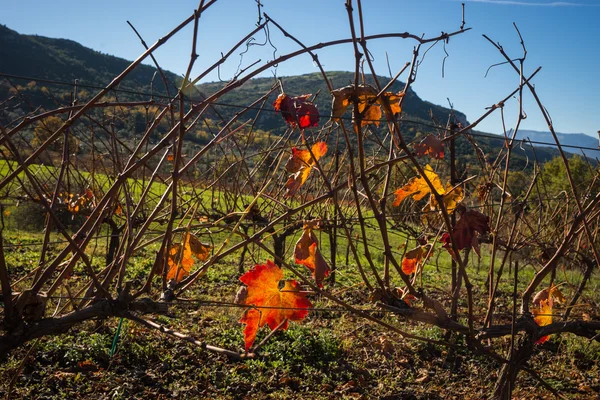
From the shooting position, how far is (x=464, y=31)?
4.19ft

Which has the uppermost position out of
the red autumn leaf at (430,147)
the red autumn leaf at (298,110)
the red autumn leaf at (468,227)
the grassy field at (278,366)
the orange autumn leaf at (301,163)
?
the red autumn leaf at (298,110)

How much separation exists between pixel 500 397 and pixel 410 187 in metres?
0.85

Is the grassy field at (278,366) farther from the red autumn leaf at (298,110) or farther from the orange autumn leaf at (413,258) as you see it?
the red autumn leaf at (298,110)

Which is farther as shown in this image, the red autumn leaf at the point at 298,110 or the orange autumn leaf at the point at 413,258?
the orange autumn leaf at the point at 413,258

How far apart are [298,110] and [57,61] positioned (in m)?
60.7

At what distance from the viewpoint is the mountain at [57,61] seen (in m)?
48.0

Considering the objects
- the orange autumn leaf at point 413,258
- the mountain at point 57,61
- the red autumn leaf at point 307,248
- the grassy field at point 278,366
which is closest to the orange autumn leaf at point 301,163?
the red autumn leaf at point 307,248

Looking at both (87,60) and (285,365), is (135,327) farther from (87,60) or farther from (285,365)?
(87,60)

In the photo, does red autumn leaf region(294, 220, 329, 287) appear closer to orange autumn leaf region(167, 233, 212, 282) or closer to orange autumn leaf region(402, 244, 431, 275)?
orange autumn leaf region(167, 233, 212, 282)

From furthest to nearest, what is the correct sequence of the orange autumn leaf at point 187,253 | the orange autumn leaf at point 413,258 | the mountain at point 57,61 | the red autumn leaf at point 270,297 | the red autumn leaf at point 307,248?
the mountain at point 57,61 < the orange autumn leaf at point 413,258 < the orange autumn leaf at point 187,253 < the red autumn leaf at point 307,248 < the red autumn leaf at point 270,297

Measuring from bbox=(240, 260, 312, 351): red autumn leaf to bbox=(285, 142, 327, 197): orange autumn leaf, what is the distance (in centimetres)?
35

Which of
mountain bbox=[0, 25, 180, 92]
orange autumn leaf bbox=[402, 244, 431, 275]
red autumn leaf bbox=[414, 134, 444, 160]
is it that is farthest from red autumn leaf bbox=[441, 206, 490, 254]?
mountain bbox=[0, 25, 180, 92]

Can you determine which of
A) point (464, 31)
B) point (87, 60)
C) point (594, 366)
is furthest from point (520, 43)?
point (87, 60)

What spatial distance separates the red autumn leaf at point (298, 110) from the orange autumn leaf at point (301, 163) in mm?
236
